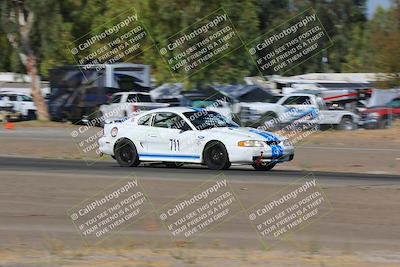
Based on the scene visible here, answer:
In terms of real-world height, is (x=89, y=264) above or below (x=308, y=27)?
below

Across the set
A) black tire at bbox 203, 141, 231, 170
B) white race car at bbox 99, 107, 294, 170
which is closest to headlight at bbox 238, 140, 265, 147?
white race car at bbox 99, 107, 294, 170

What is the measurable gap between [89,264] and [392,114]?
103 feet

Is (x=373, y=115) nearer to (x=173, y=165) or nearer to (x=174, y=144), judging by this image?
(x=173, y=165)

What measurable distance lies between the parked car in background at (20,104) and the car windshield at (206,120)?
1011 inches

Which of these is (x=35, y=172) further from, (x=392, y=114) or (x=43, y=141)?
(x=392, y=114)

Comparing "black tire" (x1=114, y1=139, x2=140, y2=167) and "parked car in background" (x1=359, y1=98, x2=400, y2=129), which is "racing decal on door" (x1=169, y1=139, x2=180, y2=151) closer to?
"black tire" (x1=114, y1=139, x2=140, y2=167)

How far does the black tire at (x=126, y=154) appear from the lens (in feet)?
65.4

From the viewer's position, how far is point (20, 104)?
147 feet

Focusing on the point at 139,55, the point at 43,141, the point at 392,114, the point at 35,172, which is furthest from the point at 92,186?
the point at 139,55

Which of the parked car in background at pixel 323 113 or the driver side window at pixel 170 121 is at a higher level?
the driver side window at pixel 170 121

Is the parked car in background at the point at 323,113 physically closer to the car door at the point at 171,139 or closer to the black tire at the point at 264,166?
the black tire at the point at 264,166

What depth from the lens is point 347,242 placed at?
35.5 ft

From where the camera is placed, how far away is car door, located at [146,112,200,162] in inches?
756

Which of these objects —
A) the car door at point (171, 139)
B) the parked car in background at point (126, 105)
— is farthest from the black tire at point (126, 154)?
the parked car in background at point (126, 105)
